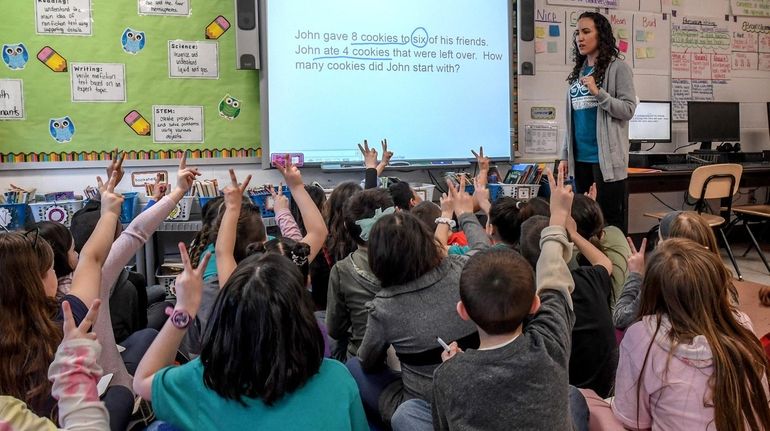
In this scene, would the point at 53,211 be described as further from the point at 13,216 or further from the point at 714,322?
the point at 714,322

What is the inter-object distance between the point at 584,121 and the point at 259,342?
3133 mm

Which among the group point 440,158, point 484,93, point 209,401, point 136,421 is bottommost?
point 136,421

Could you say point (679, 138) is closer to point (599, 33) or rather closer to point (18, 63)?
point (599, 33)

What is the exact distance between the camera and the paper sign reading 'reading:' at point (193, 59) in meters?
3.91

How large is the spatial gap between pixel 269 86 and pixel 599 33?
2038 millimetres

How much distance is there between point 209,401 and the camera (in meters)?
1.10

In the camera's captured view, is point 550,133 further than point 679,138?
No

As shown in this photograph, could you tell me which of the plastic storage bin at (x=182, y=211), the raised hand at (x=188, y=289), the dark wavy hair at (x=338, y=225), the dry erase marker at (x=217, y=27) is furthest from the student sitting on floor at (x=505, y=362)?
the dry erase marker at (x=217, y=27)

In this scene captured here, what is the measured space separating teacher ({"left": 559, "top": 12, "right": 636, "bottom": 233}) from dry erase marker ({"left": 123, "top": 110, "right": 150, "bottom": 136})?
8.45ft

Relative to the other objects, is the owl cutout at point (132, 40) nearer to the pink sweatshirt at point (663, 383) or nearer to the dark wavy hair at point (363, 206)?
the dark wavy hair at point (363, 206)

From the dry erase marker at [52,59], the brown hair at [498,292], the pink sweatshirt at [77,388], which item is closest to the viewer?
the pink sweatshirt at [77,388]

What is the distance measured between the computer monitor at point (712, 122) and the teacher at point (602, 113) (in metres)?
2.09

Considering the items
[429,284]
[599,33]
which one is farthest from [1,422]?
[599,33]

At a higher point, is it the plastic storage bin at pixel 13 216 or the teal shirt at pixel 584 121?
the teal shirt at pixel 584 121
